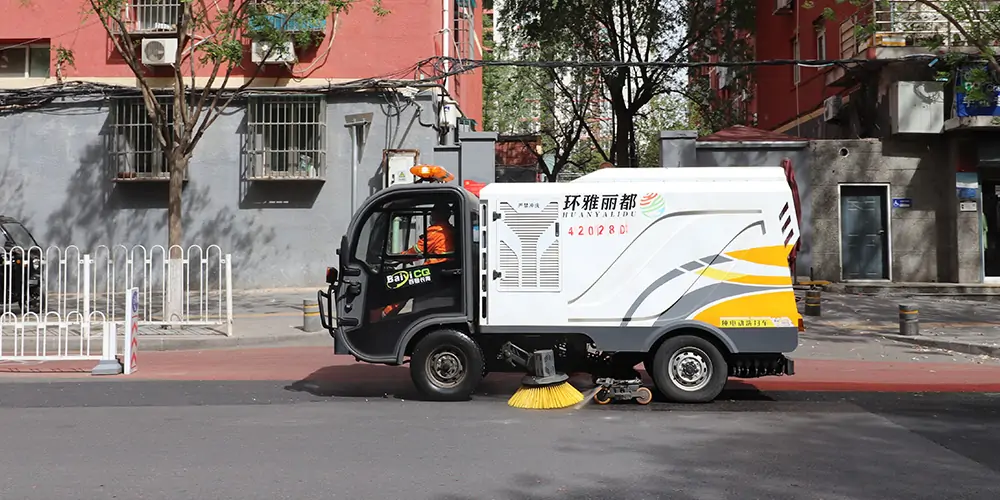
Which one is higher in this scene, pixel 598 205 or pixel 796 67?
pixel 796 67

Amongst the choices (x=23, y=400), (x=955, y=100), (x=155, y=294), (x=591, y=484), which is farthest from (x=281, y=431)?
(x=955, y=100)

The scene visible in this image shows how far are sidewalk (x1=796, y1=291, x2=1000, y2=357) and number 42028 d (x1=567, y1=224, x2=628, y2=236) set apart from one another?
6.70 metres

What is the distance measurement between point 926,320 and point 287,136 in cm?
1343

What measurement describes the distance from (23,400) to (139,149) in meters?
11.4

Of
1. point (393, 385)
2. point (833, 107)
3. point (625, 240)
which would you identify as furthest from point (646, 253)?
point (833, 107)

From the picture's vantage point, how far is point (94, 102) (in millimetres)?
18953

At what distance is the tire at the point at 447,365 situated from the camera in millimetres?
8219

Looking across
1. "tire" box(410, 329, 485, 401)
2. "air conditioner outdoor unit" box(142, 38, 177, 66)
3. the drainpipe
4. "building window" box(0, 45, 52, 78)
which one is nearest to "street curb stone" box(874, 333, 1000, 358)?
"tire" box(410, 329, 485, 401)

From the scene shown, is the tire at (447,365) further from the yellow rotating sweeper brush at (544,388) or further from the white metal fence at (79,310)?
the white metal fence at (79,310)

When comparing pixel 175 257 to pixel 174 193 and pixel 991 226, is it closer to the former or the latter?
pixel 174 193

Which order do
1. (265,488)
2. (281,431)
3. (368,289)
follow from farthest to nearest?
1. (368,289)
2. (281,431)
3. (265,488)

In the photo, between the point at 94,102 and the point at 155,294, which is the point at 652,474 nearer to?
the point at 155,294

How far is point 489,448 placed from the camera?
634cm

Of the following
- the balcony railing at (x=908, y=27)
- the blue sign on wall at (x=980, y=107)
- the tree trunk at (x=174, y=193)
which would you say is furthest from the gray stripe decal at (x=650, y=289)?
the blue sign on wall at (x=980, y=107)
